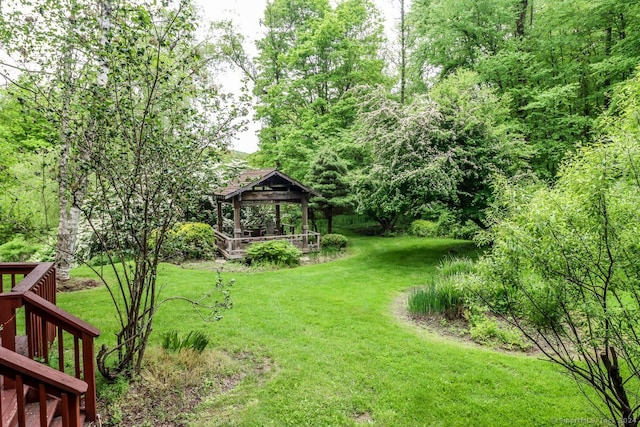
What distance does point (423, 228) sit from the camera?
1684cm

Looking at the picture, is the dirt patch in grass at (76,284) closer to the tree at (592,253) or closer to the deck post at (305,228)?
the deck post at (305,228)

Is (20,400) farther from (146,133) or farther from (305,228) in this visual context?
(305,228)

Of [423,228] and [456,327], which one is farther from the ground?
[423,228]

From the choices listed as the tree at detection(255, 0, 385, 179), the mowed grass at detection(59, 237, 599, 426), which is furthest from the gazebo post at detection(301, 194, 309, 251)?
the mowed grass at detection(59, 237, 599, 426)

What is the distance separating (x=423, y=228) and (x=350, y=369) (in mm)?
13341

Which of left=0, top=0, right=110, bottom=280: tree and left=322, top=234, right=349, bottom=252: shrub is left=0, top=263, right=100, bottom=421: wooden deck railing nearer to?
left=0, top=0, right=110, bottom=280: tree

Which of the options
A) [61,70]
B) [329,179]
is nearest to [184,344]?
[61,70]

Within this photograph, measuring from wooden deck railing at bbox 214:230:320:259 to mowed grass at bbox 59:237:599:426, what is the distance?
13.0ft

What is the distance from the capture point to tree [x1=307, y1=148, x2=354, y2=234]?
1526 cm

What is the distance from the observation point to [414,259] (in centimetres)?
1152

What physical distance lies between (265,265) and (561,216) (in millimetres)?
9123

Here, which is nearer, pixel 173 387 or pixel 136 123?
pixel 136 123

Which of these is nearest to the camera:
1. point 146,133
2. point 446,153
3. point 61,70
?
point 146,133

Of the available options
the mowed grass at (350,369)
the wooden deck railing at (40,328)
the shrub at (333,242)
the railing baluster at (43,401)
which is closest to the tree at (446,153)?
the shrub at (333,242)
